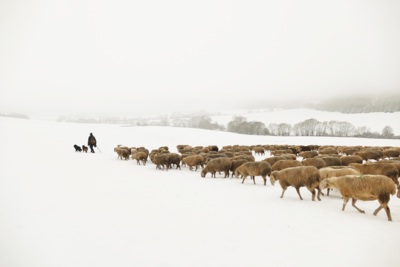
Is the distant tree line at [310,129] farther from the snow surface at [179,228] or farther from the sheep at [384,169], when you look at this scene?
the snow surface at [179,228]

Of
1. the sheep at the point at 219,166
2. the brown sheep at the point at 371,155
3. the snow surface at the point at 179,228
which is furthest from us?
the brown sheep at the point at 371,155

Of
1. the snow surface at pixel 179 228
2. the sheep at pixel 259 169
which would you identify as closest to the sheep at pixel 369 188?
the snow surface at pixel 179 228

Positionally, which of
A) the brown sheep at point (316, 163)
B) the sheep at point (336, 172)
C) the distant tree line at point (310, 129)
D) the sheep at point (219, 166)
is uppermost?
the sheep at point (336, 172)

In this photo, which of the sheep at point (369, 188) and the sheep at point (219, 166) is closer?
the sheep at point (369, 188)

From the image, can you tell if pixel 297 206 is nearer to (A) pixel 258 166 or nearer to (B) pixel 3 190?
(A) pixel 258 166

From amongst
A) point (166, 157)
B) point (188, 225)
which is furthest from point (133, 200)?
point (166, 157)

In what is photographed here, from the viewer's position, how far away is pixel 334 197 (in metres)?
10.5

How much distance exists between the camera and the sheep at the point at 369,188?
7.53 m

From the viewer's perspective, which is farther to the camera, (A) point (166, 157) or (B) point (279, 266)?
(A) point (166, 157)

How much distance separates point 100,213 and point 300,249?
5.60 metres

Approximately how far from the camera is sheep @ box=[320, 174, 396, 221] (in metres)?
7.53

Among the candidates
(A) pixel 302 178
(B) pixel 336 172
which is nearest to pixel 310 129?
(B) pixel 336 172

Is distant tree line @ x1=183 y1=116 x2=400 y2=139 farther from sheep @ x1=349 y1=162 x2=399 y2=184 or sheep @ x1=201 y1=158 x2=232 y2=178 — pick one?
sheep @ x1=349 y1=162 x2=399 y2=184

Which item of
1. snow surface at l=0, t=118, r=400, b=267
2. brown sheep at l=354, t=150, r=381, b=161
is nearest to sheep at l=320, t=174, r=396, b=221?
snow surface at l=0, t=118, r=400, b=267
